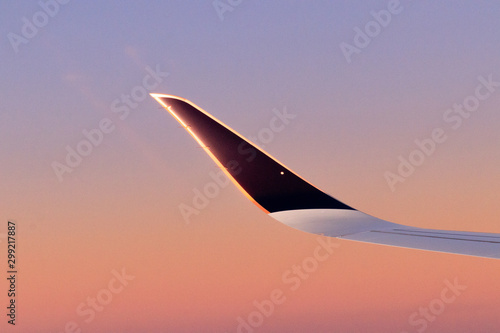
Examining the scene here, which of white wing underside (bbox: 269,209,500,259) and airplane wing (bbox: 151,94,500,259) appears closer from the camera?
white wing underside (bbox: 269,209,500,259)

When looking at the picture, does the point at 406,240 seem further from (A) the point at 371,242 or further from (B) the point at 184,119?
(B) the point at 184,119

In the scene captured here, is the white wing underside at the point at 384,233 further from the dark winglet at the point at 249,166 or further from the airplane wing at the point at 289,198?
the dark winglet at the point at 249,166

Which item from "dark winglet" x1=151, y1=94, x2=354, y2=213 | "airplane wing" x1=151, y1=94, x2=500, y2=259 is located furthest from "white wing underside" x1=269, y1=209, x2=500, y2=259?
"dark winglet" x1=151, y1=94, x2=354, y2=213

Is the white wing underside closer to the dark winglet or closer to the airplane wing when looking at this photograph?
the airplane wing

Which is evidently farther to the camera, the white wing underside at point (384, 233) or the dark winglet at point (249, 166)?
the dark winglet at point (249, 166)

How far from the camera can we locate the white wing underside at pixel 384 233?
9680mm

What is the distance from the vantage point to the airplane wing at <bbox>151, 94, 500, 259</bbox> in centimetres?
1059

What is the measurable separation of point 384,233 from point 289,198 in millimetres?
1977

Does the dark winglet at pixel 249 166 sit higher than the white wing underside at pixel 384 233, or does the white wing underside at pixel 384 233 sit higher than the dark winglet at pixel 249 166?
the dark winglet at pixel 249 166

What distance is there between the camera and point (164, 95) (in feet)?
35.7

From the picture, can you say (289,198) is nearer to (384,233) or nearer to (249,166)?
(249,166)

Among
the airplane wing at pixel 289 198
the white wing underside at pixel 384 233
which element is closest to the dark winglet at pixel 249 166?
the airplane wing at pixel 289 198

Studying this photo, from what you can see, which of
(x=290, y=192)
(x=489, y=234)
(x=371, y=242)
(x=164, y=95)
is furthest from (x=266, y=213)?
(x=489, y=234)

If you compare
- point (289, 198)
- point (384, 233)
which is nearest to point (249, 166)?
point (289, 198)
